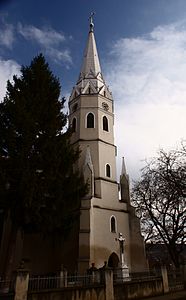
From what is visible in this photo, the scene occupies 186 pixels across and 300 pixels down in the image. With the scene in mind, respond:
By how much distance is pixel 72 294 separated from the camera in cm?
1211

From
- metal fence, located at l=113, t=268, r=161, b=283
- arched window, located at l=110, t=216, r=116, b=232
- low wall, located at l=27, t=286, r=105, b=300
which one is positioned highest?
arched window, located at l=110, t=216, r=116, b=232

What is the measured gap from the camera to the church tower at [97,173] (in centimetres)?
2327

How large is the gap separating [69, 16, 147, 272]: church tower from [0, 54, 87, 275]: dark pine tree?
4608 millimetres

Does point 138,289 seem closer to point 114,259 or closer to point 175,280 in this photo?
point 175,280

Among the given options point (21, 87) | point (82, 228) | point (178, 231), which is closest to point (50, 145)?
point (21, 87)

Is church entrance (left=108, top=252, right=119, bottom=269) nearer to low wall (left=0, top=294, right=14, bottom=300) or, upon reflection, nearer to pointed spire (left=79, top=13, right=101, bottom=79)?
low wall (left=0, top=294, right=14, bottom=300)

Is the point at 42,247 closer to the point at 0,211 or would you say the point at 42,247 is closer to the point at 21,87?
the point at 0,211

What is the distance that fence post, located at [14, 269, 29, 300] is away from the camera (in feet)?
34.3

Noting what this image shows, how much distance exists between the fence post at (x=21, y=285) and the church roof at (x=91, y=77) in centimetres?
2422

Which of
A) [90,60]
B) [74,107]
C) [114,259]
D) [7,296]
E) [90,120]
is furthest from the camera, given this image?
[90,60]

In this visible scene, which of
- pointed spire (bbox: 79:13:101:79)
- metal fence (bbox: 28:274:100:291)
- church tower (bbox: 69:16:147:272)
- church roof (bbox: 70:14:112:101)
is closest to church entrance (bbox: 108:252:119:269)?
church tower (bbox: 69:16:147:272)

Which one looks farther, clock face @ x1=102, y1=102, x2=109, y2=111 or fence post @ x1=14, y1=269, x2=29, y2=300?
clock face @ x1=102, y1=102, x2=109, y2=111

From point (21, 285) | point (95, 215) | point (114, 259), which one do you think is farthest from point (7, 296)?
point (114, 259)

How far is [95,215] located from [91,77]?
1765cm
